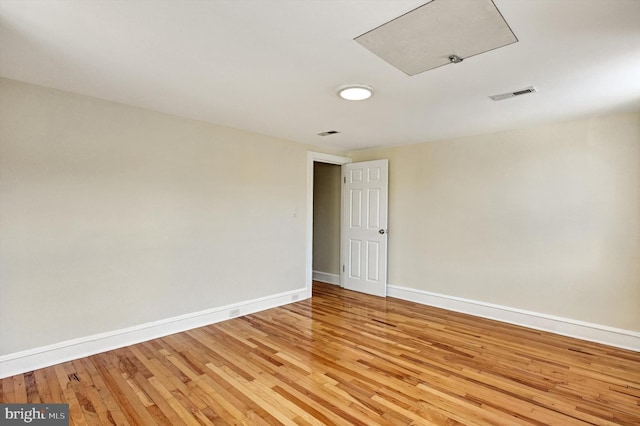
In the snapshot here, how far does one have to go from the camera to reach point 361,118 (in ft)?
11.3

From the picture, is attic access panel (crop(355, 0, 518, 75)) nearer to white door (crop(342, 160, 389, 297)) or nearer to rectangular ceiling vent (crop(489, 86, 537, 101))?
rectangular ceiling vent (crop(489, 86, 537, 101))

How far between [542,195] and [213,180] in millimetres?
Result: 3863

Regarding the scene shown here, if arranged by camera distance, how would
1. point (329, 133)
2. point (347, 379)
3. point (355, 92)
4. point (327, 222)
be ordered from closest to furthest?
point (347, 379) → point (355, 92) → point (329, 133) → point (327, 222)

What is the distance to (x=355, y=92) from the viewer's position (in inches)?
102

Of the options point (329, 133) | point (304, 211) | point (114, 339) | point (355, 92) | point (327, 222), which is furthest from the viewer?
point (327, 222)

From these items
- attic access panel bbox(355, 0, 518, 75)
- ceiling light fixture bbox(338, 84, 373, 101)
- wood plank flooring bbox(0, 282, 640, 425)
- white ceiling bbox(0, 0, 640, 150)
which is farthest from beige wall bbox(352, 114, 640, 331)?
attic access panel bbox(355, 0, 518, 75)

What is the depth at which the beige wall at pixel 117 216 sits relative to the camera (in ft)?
8.34

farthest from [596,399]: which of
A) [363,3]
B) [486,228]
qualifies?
[363,3]

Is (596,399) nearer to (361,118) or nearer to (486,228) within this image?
(486,228)

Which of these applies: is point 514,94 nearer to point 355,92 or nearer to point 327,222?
point 355,92

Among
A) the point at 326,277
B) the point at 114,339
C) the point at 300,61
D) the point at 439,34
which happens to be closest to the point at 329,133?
the point at 300,61

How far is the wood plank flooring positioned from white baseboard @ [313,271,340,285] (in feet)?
6.89

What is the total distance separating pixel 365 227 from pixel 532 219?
2293 millimetres

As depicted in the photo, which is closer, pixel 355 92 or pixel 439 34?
pixel 439 34
